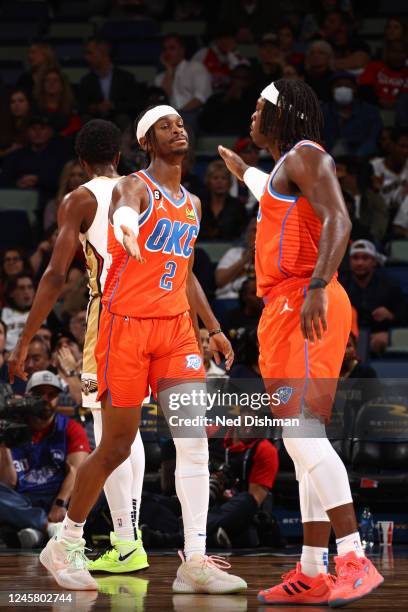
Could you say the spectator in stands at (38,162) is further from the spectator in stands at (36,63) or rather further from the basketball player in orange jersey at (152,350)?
the basketball player in orange jersey at (152,350)

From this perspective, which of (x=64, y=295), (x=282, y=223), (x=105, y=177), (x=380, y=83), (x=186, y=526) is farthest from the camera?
(x=380, y=83)

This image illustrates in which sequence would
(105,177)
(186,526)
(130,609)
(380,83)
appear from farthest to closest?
(380,83), (105,177), (186,526), (130,609)

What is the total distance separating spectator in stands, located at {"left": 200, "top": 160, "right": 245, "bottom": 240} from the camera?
10.4 metres

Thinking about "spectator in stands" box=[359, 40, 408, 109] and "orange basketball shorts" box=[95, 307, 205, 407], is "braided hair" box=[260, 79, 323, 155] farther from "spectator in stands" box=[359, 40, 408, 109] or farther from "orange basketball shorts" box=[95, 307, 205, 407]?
"spectator in stands" box=[359, 40, 408, 109]

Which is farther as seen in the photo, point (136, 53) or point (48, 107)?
point (136, 53)

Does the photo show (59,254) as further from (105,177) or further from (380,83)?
(380,83)

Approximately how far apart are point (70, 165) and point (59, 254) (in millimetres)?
5719

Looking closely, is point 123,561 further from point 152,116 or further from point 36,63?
point 36,63

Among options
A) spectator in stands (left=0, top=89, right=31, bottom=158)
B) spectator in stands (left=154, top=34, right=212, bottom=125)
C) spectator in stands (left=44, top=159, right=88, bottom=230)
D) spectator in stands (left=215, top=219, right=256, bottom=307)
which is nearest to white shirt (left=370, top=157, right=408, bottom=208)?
spectator in stands (left=215, top=219, right=256, bottom=307)

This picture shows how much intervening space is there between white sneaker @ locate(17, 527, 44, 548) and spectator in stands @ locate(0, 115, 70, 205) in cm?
494

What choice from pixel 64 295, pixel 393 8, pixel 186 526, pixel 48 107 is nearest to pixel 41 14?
pixel 48 107

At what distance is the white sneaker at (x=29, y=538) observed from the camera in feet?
23.3

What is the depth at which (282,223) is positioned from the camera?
14.5 feet

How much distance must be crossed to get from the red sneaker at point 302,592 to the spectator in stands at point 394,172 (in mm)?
6647
